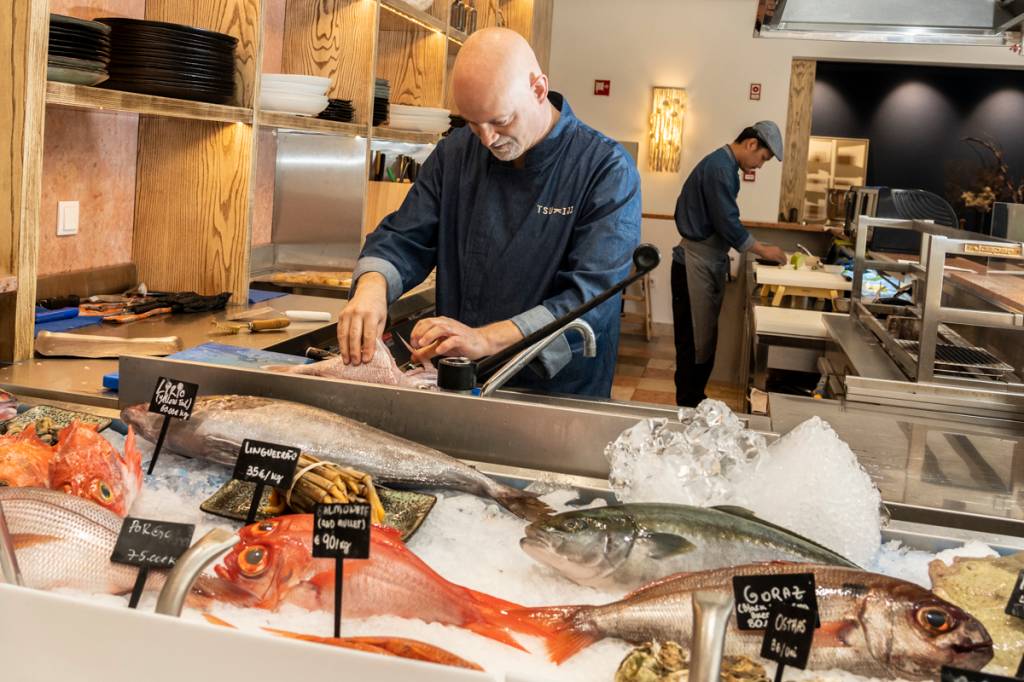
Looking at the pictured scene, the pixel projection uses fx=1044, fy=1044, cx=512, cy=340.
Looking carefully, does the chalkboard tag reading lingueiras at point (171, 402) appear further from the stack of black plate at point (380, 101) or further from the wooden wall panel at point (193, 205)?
the stack of black plate at point (380, 101)

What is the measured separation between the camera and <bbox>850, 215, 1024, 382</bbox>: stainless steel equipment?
9.48 feet

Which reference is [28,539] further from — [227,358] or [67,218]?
[67,218]

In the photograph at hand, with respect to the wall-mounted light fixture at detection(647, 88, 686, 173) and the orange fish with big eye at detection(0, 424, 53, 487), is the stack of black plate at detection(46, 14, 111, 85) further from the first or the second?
the wall-mounted light fixture at detection(647, 88, 686, 173)

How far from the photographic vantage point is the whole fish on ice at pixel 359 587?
4.12 feet

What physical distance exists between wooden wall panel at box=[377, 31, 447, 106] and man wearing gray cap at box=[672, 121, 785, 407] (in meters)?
1.87

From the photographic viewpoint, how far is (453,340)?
2305 millimetres

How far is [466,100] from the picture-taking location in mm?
2529

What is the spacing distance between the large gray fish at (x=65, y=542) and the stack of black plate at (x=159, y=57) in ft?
6.92

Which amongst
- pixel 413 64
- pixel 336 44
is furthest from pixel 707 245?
pixel 336 44

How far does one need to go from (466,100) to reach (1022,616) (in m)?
1.75

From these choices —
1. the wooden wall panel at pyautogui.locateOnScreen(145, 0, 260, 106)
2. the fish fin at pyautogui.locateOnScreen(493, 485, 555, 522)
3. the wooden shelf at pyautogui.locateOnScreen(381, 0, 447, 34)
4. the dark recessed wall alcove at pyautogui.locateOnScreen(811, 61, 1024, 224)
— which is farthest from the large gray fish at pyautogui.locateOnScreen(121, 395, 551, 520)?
the dark recessed wall alcove at pyautogui.locateOnScreen(811, 61, 1024, 224)

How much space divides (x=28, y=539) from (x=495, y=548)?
23.9 inches

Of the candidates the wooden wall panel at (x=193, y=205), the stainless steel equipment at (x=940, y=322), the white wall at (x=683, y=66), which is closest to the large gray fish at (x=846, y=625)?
the stainless steel equipment at (x=940, y=322)

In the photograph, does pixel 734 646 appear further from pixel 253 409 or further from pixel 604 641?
pixel 253 409
